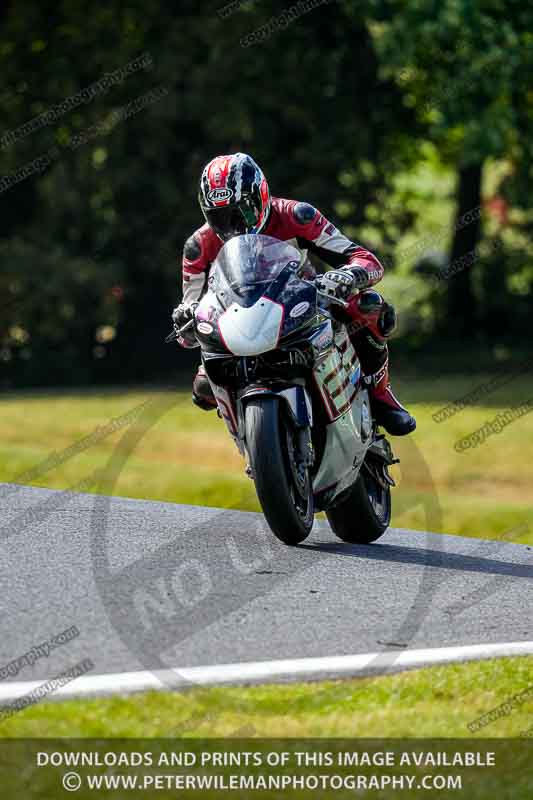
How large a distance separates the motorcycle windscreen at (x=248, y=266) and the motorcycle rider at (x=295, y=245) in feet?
0.56

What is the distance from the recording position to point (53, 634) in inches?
216

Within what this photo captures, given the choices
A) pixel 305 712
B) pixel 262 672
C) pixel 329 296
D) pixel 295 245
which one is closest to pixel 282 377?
pixel 329 296

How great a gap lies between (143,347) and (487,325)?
6932 millimetres

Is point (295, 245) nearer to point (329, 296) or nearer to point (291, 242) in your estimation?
point (291, 242)

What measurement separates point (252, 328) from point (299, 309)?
0.28m

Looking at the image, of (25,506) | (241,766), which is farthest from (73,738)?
(25,506)

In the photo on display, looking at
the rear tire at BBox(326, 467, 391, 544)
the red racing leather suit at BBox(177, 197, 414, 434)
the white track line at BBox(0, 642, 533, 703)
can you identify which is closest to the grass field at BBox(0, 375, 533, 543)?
the red racing leather suit at BBox(177, 197, 414, 434)

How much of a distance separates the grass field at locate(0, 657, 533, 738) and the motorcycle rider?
2483 mm

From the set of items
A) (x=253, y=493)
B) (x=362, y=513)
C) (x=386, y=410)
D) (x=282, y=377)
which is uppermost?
(x=282, y=377)

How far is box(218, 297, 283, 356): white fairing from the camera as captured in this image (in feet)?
21.9

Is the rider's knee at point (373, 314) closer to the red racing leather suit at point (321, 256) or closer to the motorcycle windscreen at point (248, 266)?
the red racing leather suit at point (321, 256)

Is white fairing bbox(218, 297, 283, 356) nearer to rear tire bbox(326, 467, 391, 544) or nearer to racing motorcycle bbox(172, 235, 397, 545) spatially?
racing motorcycle bbox(172, 235, 397, 545)

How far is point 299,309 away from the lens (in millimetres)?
6840

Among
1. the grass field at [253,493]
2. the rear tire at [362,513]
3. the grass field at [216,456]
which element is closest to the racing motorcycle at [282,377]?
the rear tire at [362,513]
